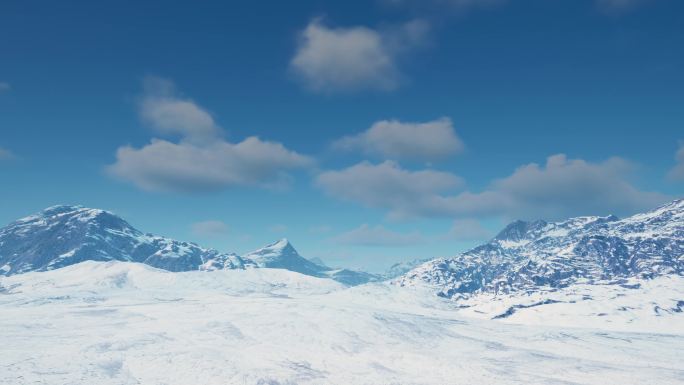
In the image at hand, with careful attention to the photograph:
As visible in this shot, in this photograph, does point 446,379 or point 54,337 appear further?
point 54,337

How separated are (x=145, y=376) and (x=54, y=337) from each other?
179 ft

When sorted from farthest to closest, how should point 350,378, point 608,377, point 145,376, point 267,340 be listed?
point 267,340, point 608,377, point 350,378, point 145,376

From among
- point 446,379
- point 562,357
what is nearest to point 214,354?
point 446,379

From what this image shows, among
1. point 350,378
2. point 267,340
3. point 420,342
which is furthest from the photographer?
point 420,342

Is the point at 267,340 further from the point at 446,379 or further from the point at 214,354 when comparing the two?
the point at 446,379

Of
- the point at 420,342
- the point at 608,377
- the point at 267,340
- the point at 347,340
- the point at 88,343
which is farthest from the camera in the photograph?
the point at 420,342

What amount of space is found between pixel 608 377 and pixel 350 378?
7814 cm

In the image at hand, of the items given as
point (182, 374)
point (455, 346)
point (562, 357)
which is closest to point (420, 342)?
point (455, 346)

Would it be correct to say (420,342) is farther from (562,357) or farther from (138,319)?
(138,319)

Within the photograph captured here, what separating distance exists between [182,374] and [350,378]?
39.7 m

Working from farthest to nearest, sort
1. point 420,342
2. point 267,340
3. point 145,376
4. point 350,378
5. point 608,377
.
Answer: point 420,342
point 267,340
point 608,377
point 350,378
point 145,376

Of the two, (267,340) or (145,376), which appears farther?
(267,340)

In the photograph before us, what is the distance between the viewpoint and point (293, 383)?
347 feet

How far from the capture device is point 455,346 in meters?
179
